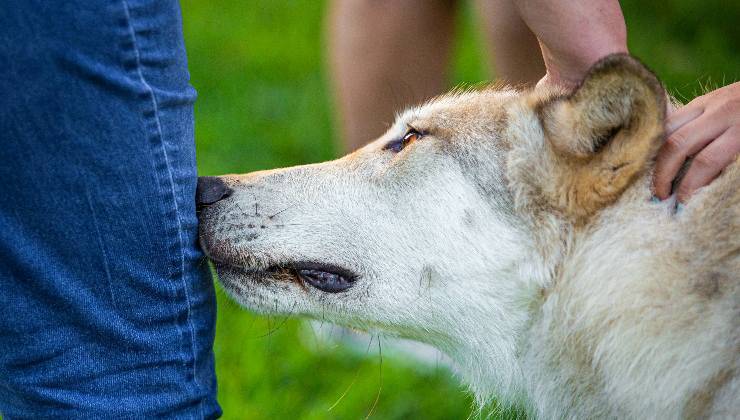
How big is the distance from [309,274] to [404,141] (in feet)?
1.75

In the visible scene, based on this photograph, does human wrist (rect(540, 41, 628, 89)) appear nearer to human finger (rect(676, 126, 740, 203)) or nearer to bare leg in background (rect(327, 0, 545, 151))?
human finger (rect(676, 126, 740, 203))

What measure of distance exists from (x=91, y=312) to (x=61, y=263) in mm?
127

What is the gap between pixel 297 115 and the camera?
22.5ft

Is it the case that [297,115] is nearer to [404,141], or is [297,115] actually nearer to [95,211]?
[404,141]

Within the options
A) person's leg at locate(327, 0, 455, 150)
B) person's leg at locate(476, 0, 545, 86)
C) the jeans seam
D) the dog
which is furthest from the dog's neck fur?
person's leg at locate(476, 0, 545, 86)

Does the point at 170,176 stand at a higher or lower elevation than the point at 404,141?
higher

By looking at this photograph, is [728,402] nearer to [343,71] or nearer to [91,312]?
[91,312]

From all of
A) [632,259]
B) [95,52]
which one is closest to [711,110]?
[632,259]

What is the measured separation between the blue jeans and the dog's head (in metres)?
0.32

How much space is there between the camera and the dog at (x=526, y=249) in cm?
212

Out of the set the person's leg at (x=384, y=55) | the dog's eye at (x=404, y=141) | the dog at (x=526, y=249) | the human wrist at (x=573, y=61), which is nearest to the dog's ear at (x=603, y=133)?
the dog at (x=526, y=249)

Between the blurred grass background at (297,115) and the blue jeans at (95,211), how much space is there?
2.82ft

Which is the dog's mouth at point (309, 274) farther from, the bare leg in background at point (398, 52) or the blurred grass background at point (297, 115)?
the bare leg in background at point (398, 52)

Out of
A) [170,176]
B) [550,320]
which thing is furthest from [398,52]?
[170,176]
